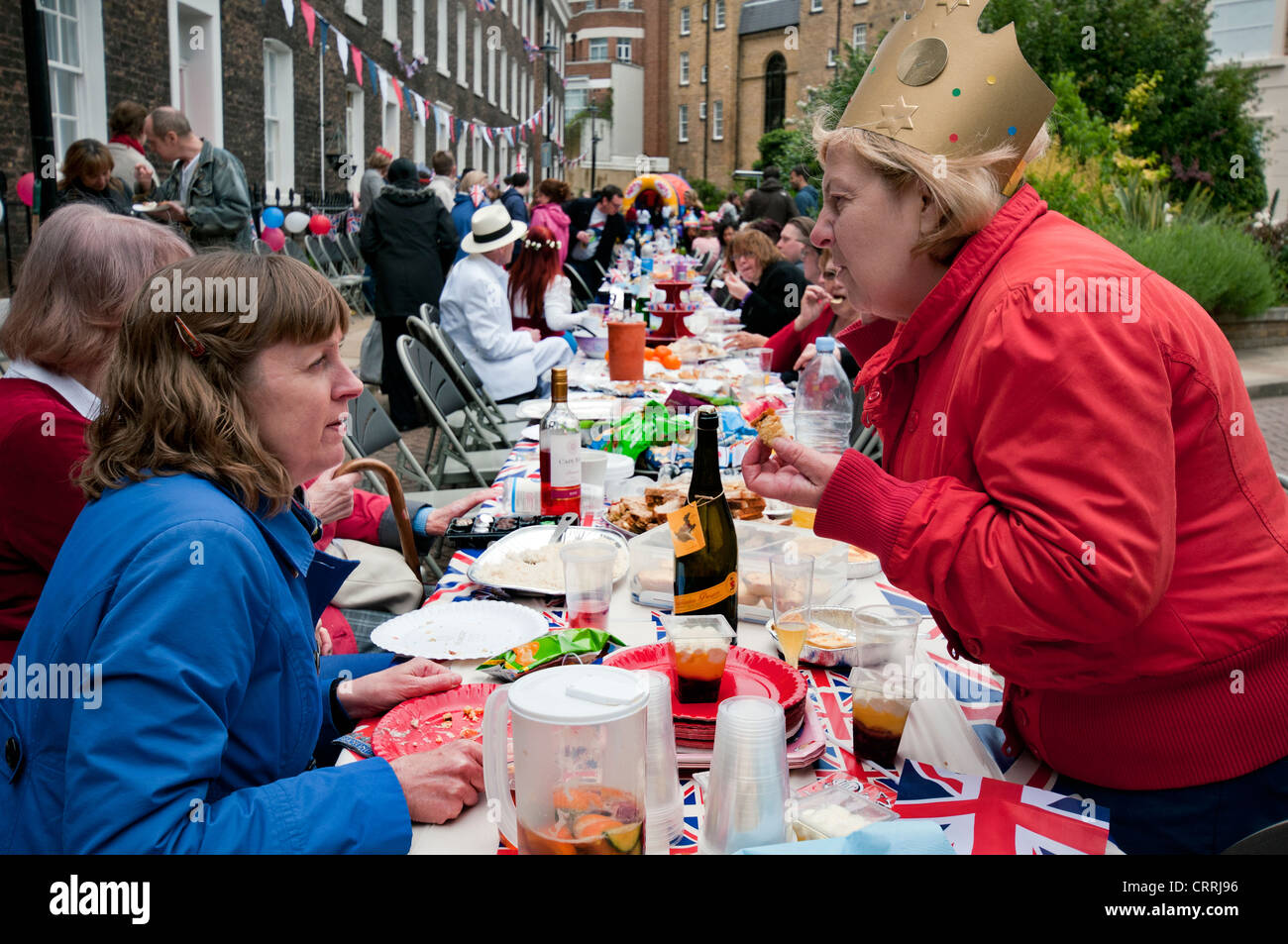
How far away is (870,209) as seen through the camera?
5.42 feet

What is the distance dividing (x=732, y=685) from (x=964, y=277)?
0.77m

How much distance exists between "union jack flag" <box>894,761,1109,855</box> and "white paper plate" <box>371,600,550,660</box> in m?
0.89

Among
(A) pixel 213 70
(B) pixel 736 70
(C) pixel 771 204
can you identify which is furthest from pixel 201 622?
(B) pixel 736 70

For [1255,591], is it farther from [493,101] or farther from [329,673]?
[493,101]

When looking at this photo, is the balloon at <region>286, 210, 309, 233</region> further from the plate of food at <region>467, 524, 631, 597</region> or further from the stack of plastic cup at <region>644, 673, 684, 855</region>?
the stack of plastic cup at <region>644, 673, 684, 855</region>

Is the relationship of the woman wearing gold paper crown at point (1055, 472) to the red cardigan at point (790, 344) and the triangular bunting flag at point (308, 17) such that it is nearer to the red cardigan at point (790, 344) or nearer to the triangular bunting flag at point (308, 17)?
the red cardigan at point (790, 344)

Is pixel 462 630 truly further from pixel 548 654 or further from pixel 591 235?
pixel 591 235

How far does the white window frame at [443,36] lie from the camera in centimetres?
2270

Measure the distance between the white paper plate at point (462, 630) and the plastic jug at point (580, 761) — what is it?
0.78 m

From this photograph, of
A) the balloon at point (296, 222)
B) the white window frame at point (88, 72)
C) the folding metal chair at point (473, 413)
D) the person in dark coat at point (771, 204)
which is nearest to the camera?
the folding metal chair at point (473, 413)

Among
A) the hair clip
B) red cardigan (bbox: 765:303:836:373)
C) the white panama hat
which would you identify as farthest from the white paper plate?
the white panama hat

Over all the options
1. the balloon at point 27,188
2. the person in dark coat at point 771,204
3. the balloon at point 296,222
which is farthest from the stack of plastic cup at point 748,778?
the person in dark coat at point 771,204

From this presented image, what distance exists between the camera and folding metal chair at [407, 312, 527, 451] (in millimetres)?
5508
